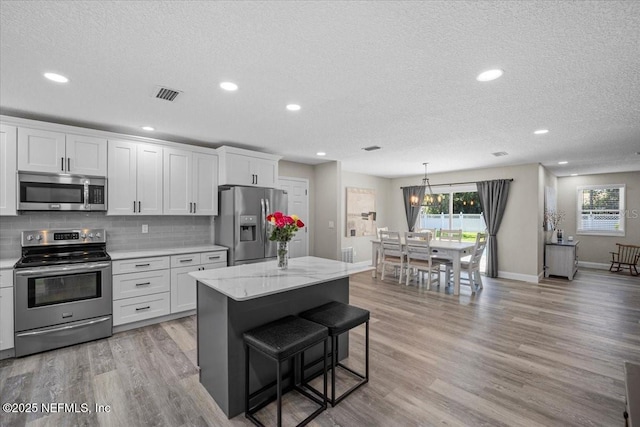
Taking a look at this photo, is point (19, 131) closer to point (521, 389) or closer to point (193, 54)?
point (193, 54)

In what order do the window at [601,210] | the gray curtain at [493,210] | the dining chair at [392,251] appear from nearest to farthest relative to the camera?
1. the dining chair at [392,251]
2. the gray curtain at [493,210]
3. the window at [601,210]

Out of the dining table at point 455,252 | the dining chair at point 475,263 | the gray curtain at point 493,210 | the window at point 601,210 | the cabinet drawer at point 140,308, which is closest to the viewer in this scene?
the cabinet drawer at point 140,308

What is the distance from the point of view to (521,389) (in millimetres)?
2316

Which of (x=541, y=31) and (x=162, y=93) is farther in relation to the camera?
(x=162, y=93)

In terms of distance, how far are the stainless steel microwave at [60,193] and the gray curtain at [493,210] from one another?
23.3 feet

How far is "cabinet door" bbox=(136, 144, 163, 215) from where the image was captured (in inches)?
146

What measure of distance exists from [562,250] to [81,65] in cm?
834

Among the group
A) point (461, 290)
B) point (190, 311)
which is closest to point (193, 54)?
point (190, 311)

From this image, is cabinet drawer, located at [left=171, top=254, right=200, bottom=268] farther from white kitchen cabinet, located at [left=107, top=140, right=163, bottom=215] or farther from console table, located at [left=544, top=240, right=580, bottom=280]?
console table, located at [left=544, top=240, right=580, bottom=280]

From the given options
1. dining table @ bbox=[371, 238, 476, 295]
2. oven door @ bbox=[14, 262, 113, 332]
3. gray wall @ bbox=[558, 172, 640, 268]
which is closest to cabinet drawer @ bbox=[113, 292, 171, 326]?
oven door @ bbox=[14, 262, 113, 332]

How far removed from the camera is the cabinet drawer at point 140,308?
3330 mm

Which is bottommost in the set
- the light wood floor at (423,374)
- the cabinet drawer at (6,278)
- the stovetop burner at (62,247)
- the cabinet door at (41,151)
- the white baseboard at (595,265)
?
the light wood floor at (423,374)

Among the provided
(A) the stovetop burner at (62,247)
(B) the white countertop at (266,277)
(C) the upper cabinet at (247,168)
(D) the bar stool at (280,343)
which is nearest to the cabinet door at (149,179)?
(A) the stovetop burner at (62,247)

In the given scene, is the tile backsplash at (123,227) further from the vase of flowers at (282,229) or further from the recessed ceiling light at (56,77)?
the vase of flowers at (282,229)
